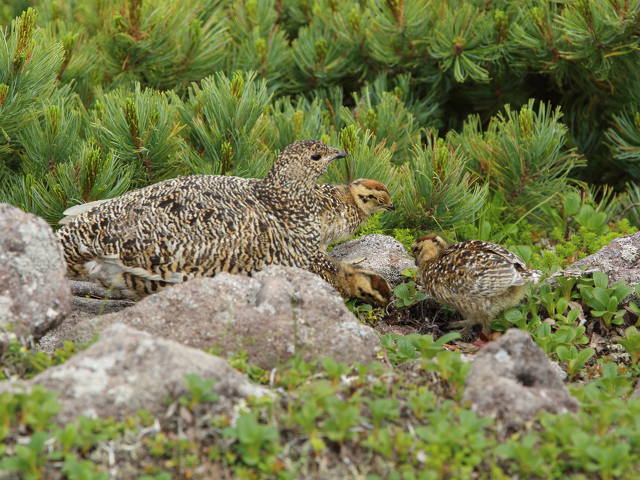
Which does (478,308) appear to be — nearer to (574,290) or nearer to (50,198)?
(574,290)

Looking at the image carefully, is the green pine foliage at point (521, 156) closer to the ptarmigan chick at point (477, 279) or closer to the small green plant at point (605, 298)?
the small green plant at point (605, 298)

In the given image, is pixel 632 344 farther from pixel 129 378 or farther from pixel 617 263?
pixel 129 378

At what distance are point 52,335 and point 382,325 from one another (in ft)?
6.03

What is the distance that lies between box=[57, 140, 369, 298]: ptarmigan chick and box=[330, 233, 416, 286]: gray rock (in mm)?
695

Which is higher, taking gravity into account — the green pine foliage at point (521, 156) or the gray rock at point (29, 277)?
the gray rock at point (29, 277)

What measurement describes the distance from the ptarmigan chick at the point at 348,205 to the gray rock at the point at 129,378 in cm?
235

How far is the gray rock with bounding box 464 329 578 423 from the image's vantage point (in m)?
3.10

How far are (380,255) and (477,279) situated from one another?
1.01 meters

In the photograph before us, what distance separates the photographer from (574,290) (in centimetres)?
500

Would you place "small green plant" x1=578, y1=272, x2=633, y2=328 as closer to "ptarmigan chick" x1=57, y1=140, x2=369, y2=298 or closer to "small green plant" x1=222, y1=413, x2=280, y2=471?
"ptarmigan chick" x1=57, y1=140, x2=369, y2=298

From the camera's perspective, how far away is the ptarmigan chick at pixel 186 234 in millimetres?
4266

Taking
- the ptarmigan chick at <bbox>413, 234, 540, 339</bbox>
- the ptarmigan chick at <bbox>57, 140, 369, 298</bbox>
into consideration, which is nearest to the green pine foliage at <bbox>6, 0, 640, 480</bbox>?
the ptarmigan chick at <bbox>413, 234, 540, 339</bbox>

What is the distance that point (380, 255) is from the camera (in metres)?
5.48

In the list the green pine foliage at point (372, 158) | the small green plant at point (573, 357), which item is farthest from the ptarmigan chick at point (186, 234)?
the small green plant at point (573, 357)
